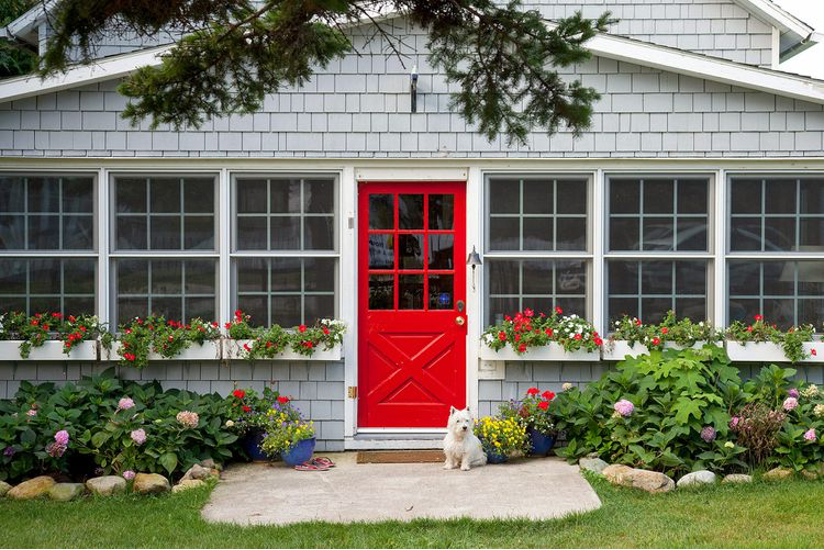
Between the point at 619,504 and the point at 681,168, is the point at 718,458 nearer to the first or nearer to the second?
the point at 619,504

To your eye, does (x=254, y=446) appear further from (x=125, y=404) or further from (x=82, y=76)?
(x=82, y=76)

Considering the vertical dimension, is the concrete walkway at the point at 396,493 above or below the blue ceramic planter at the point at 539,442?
below

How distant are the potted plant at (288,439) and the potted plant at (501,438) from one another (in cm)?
128

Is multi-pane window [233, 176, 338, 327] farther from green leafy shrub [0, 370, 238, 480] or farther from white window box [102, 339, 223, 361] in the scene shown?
green leafy shrub [0, 370, 238, 480]

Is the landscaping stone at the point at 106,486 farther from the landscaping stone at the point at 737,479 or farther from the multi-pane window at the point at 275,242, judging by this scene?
the landscaping stone at the point at 737,479

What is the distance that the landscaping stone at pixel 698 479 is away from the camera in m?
6.63

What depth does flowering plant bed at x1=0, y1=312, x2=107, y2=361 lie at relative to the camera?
25.1 feet

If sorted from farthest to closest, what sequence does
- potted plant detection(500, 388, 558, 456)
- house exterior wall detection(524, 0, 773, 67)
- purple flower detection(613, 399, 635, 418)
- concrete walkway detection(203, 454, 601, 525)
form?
house exterior wall detection(524, 0, 773, 67)
potted plant detection(500, 388, 558, 456)
purple flower detection(613, 399, 635, 418)
concrete walkway detection(203, 454, 601, 525)

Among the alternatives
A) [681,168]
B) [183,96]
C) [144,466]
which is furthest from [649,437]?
[183,96]

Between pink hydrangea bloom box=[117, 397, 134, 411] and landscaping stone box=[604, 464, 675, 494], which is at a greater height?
pink hydrangea bloom box=[117, 397, 134, 411]

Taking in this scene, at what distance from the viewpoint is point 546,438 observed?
7.60 metres

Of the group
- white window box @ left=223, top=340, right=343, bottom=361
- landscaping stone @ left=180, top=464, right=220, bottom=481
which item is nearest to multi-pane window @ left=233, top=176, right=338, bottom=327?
white window box @ left=223, top=340, right=343, bottom=361

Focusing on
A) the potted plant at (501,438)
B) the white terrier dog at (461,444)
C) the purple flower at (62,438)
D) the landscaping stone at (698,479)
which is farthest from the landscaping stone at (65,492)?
the landscaping stone at (698,479)

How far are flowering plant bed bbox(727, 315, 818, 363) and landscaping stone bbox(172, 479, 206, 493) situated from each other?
13.3 feet
